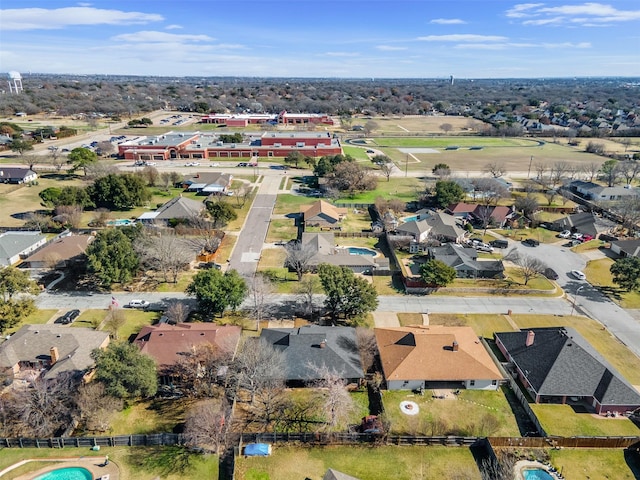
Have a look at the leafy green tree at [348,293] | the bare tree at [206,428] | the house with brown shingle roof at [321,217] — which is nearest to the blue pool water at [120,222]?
the house with brown shingle roof at [321,217]

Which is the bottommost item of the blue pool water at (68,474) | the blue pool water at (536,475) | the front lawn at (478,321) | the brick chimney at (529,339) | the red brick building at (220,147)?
the blue pool water at (68,474)

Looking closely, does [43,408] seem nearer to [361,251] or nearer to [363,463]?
[363,463]

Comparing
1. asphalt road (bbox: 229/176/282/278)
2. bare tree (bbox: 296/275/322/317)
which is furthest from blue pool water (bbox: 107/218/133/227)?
bare tree (bbox: 296/275/322/317)

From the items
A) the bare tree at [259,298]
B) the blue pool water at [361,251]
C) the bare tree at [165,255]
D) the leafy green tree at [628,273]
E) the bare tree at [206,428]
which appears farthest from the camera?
the blue pool water at [361,251]

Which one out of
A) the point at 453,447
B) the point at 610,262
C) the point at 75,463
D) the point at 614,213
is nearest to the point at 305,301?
the point at 453,447

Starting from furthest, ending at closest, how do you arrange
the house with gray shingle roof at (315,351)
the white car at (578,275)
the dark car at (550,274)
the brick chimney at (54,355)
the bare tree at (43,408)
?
the white car at (578,275), the dark car at (550,274), the brick chimney at (54,355), the house with gray shingle roof at (315,351), the bare tree at (43,408)

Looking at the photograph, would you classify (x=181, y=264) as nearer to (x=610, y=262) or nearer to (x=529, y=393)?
(x=529, y=393)

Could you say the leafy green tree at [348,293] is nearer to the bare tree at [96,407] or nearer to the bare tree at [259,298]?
the bare tree at [259,298]

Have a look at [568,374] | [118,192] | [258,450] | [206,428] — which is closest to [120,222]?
[118,192]
